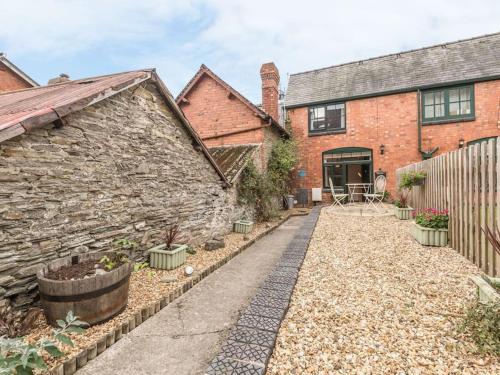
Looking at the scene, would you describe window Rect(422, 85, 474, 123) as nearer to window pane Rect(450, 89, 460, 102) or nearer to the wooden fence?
window pane Rect(450, 89, 460, 102)

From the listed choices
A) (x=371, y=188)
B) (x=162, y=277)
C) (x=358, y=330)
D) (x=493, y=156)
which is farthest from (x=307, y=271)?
(x=371, y=188)

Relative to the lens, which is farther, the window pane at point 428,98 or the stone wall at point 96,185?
the window pane at point 428,98

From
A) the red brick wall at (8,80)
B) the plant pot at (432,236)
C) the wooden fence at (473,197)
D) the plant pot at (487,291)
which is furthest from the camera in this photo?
the red brick wall at (8,80)

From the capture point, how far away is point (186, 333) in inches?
A: 103

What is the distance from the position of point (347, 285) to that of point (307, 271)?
73 cm

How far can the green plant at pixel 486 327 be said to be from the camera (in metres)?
2.05

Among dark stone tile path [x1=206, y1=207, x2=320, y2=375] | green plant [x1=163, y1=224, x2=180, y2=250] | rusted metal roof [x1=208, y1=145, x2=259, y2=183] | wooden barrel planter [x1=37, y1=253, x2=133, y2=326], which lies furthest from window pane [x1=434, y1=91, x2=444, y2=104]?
wooden barrel planter [x1=37, y1=253, x2=133, y2=326]

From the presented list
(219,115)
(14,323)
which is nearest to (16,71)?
(219,115)

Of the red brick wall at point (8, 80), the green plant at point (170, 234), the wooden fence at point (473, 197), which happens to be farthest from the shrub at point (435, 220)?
the red brick wall at point (8, 80)

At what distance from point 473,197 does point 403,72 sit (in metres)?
11.9

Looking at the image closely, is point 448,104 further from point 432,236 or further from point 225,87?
point 225,87

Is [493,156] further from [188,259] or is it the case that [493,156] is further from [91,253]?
[91,253]

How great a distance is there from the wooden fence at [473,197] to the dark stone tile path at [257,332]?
9.44 ft

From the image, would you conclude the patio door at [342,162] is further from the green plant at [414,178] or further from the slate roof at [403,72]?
the green plant at [414,178]
